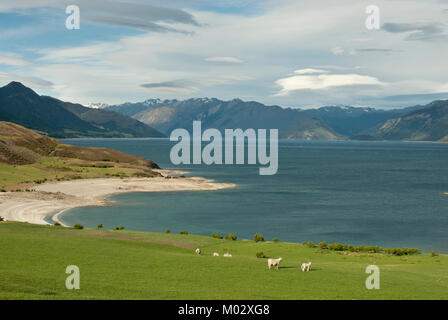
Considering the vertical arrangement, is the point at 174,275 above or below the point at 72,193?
above

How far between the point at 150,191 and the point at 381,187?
84663 mm

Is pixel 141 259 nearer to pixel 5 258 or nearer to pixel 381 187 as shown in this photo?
pixel 5 258

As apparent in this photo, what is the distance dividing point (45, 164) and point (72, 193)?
51.7 meters

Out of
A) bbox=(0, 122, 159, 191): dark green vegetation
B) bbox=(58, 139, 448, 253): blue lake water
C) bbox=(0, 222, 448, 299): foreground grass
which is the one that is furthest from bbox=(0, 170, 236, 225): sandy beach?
bbox=(0, 222, 448, 299): foreground grass

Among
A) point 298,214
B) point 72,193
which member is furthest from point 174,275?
point 72,193

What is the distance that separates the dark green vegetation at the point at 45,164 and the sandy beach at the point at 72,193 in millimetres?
8815

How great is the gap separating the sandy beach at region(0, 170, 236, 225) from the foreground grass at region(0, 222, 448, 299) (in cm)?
4188

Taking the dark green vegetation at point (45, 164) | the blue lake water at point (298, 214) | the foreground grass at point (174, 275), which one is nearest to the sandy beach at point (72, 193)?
the blue lake water at point (298, 214)

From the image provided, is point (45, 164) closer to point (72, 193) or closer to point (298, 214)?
point (72, 193)

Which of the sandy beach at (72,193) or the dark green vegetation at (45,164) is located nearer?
the sandy beach at (72,193)

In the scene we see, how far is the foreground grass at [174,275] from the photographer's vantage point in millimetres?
28641

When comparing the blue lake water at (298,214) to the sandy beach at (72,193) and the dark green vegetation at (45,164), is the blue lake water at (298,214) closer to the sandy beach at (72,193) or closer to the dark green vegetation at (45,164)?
the sandy beach at (72,193)

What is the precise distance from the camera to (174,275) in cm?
3509
